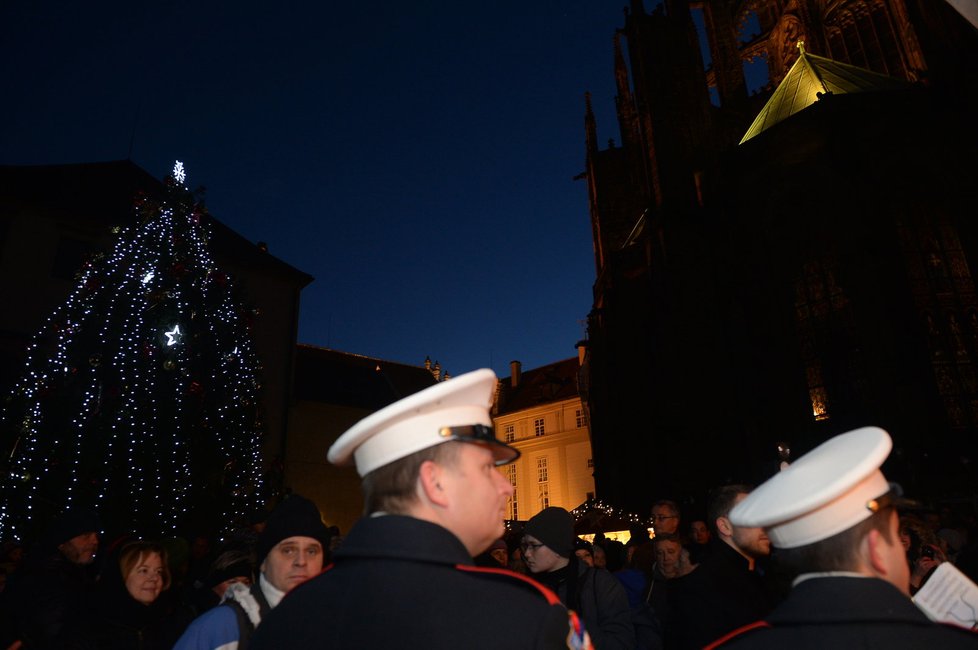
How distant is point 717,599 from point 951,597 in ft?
4.13

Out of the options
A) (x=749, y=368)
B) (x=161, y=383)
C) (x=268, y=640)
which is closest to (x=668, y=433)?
(x=749, y=368)

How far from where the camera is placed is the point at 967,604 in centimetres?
202

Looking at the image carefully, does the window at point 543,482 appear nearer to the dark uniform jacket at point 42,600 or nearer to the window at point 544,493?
the window at point 544,493

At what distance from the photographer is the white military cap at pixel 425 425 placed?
63.7 inches

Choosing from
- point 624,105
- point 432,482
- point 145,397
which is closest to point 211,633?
point 432,482

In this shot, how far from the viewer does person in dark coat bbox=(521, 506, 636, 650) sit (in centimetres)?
402

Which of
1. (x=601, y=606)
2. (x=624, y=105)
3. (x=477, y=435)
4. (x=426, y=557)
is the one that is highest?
(x=624, y=105)

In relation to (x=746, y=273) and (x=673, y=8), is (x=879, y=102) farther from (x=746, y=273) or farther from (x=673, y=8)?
(x=673, y=8)

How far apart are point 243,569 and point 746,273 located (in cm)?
1647

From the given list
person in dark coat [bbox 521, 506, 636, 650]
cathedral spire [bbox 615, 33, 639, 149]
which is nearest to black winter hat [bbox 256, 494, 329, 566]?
person in dark coat [bbox 521, 506, 636, 650]

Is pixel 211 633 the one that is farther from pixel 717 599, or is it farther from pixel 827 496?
pixel 827 496

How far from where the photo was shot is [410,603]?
1.29 m

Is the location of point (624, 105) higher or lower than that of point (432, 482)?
higher

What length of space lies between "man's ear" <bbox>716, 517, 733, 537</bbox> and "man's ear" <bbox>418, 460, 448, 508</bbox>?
8.33ft
